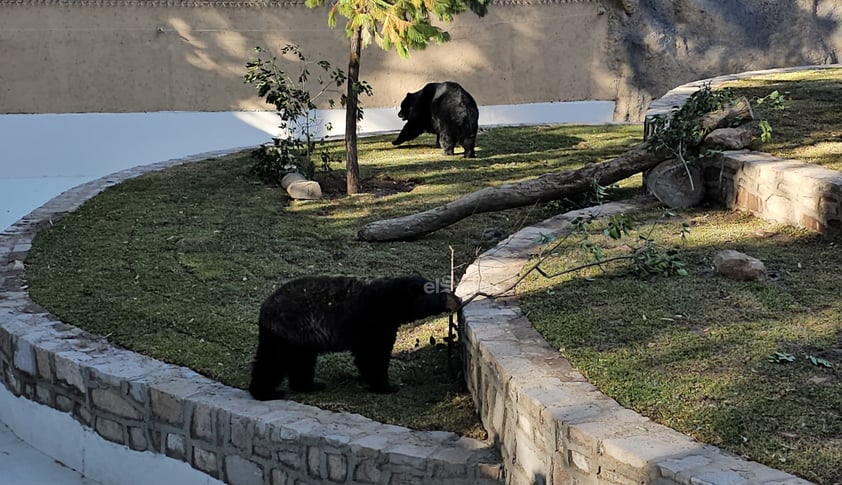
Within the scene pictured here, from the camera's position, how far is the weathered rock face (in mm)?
15422

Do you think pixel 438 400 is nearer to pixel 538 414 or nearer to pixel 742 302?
pixel 538 414

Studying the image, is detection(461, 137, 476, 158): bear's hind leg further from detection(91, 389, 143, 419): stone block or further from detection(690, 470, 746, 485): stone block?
detection(690, 470, 746, 485): stone block

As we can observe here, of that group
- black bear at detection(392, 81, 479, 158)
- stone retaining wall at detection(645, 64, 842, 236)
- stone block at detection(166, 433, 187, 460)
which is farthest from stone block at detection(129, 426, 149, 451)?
black bear at detection(392, 81, 479, 158)

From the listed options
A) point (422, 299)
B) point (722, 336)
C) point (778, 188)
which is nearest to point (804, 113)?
point (778, 188)

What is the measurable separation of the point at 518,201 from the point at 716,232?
1.67 m

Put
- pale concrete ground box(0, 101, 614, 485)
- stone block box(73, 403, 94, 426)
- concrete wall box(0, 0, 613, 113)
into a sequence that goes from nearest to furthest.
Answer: stone block box(73, 403, 94, 426) < pale concrete ground box(0, 101, 614, 485) < concrete wall box(0, 0, 613, 113)

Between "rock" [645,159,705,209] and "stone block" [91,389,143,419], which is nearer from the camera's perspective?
"stone block" [91,389,143,419]

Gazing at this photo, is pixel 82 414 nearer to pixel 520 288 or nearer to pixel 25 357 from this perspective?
pixel 25 357

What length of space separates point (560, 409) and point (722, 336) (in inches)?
45.1

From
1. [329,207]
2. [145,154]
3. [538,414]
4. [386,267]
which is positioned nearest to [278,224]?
[329,207]

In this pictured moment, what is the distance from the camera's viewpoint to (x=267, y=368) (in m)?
4.56

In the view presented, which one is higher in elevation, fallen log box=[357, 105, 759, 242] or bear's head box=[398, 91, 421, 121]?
bear's head box=[398, 91, 421, 121]

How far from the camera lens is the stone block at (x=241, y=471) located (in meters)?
4.50

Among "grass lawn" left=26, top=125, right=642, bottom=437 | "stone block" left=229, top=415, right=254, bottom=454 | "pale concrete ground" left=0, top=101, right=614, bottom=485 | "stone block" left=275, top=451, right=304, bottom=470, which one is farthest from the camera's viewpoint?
"pale concrete ground" left=0, top=101, right=614, bottom=485
